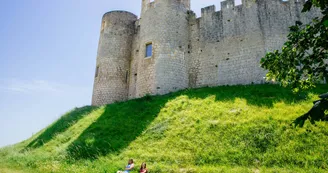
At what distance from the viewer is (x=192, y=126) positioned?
396 inches

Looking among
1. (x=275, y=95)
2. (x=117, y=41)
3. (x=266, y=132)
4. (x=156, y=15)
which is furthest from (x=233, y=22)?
(x=266, y=132)

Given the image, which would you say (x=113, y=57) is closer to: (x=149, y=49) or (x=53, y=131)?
(x=149, y=49)

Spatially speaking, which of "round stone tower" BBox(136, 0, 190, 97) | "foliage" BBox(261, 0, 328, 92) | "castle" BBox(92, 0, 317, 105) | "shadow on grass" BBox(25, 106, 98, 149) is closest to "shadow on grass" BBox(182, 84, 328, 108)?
"castle" BBox(92, 0, 317, 105)

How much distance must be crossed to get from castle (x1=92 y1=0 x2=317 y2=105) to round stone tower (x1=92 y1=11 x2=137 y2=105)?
0.08 meters

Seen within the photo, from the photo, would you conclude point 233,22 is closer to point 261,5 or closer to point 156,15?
point 261,5

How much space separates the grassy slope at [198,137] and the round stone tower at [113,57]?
4.53 meters

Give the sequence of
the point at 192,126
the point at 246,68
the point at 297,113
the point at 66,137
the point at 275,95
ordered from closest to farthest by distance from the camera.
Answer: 1. the point at 297,113
2. the point at 192,126
3. the point at 275,95
4. the point at 66,137
5. the point at 246,68

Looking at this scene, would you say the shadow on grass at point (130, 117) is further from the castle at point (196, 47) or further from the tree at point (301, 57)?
the tree at point (301, 57)

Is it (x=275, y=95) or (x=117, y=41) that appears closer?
(x=275, y=95)

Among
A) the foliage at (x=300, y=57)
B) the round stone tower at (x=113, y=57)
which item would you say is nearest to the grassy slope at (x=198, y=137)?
the foliage at (x=300, y=57)

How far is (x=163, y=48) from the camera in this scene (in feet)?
54.0

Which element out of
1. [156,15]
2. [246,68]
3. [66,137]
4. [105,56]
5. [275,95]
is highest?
[156,15]

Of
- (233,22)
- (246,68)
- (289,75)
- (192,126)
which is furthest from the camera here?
(233,22)

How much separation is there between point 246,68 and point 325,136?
27.4 ft
